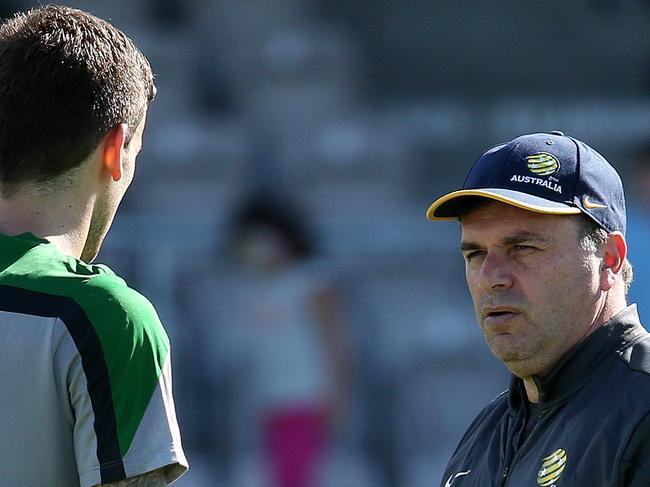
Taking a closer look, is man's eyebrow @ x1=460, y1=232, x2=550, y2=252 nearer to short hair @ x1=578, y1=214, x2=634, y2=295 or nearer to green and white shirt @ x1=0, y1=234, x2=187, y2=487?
short hair @ x1=578, y1=214, x2=634, y2=295

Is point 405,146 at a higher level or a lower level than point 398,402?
higher

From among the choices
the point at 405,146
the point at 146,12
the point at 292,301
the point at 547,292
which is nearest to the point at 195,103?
the point at 146,12

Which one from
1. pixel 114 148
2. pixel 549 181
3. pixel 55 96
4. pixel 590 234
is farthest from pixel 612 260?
pixel 55 96

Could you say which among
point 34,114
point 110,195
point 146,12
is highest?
point 146,12

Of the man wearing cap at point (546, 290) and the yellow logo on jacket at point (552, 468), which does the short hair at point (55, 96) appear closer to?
the man wearing cap at point (546, 290)

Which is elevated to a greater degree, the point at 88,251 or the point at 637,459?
the point at 88,251

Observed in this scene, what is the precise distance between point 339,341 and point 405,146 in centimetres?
216

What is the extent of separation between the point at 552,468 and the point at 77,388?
2.48 feet

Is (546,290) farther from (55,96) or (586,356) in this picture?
(55,96)

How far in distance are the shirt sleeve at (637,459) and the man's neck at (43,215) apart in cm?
89

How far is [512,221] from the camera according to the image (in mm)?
2100

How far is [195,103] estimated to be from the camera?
8.29m

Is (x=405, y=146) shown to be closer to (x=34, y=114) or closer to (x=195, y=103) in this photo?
(x=195, y=103)

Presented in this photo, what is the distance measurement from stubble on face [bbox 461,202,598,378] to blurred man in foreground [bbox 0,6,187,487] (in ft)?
2.09
